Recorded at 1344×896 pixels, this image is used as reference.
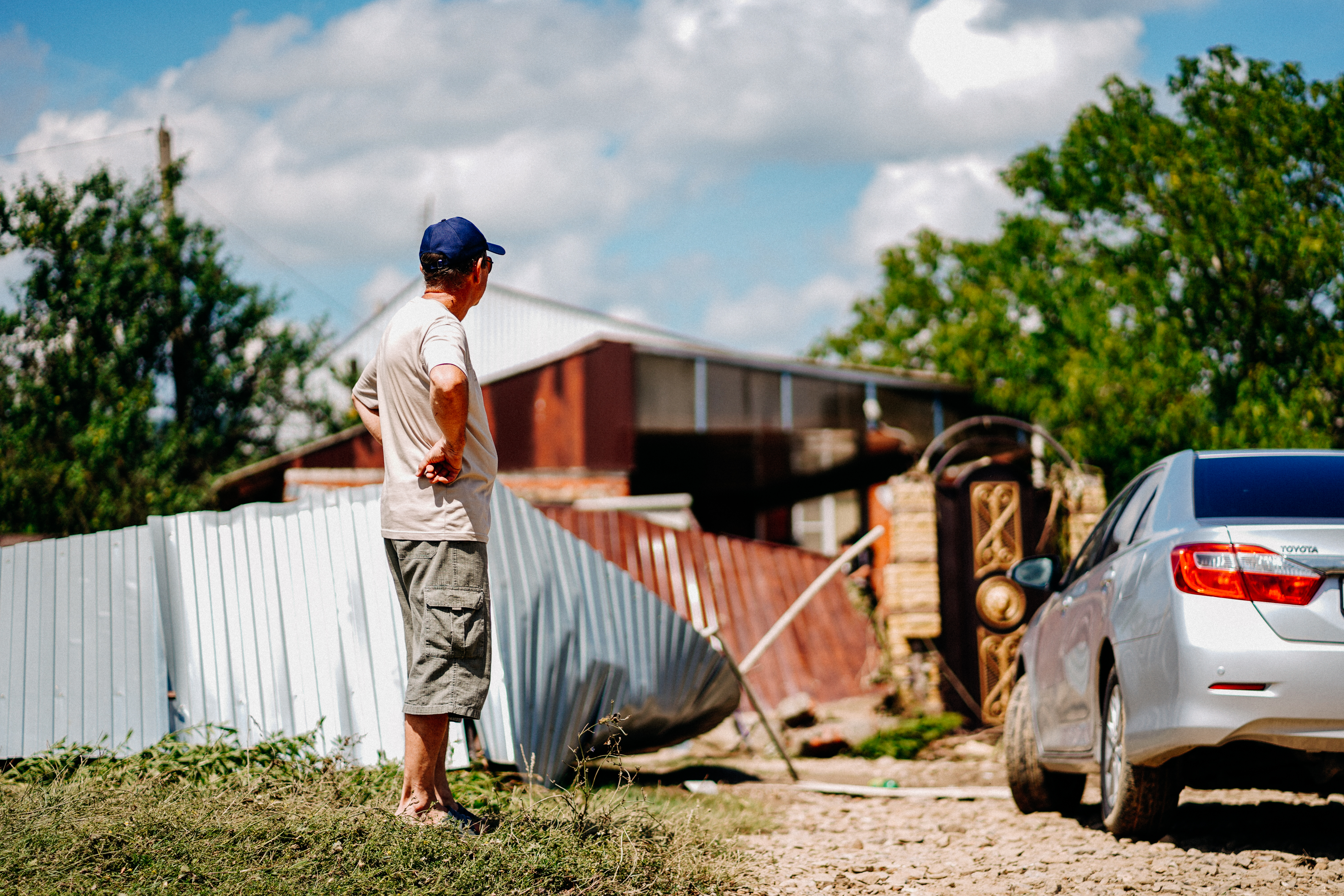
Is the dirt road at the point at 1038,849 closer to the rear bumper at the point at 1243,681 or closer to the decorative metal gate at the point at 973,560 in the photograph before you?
the rear bumper at the point at 1243,681

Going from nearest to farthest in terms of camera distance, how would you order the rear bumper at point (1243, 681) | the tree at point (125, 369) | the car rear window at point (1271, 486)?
1. the rear bumper at point (1243, 681)
2. the car rear window at point (1271, 486)
3. the tree at point (125, 369)

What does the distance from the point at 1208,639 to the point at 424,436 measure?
9.13ft

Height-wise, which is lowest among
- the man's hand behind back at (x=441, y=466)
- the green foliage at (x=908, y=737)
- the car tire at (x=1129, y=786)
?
the green foliage at (x=908, y=737)

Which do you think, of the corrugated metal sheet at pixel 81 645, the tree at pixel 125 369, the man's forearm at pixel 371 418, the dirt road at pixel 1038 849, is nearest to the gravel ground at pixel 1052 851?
the dirt road at pixel 1038 849

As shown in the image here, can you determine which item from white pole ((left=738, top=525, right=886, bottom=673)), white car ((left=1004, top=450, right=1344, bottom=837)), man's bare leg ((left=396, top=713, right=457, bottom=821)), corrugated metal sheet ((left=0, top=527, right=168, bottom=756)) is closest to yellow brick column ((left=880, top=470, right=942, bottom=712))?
white pole ((left=738, top=525, right=886, bottom=673))

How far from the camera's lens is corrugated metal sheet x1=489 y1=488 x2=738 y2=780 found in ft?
20.1

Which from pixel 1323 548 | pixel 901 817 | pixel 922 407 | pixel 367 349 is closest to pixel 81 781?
pixel 901 817

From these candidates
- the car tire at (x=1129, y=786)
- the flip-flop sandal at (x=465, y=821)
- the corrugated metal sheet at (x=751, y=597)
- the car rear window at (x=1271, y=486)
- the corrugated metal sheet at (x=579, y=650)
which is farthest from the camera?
the corrugated metal sheet at (x=751, y=597)

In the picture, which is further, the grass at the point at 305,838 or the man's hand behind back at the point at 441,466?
the man's hand behind back at the point at 441,466

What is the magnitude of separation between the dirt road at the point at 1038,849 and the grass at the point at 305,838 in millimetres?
500

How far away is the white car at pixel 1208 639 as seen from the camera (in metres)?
4.35

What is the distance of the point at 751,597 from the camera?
1286cm

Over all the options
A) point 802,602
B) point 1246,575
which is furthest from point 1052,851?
point 802,602

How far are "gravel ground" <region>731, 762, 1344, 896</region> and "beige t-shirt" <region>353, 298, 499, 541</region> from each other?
1.67 m
